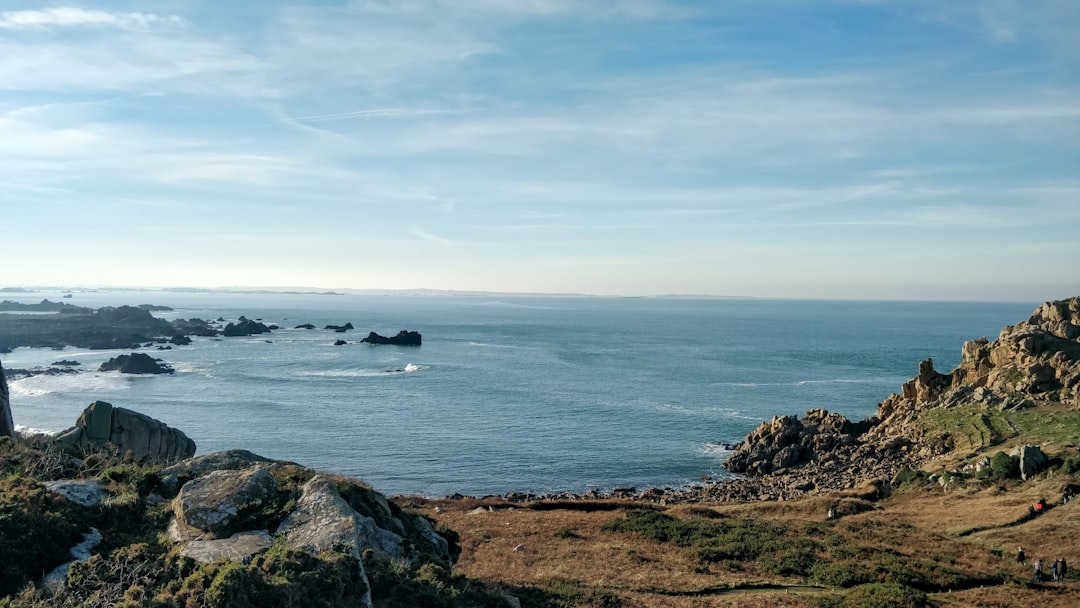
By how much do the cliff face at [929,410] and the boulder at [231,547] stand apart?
44999 mm

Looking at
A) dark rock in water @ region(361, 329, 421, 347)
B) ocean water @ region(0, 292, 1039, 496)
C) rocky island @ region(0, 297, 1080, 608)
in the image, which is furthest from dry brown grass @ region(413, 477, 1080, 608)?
dark rock in water @ region(361, 329, 421, 347)

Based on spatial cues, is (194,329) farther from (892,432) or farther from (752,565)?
(752,565)

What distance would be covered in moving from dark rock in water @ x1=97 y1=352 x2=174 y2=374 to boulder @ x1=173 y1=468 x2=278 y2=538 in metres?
97.9

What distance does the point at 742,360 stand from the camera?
414 feet

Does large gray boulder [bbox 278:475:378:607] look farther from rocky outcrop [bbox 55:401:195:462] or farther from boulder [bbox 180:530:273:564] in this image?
rocky outcrop [bbox 55:401:195:462]

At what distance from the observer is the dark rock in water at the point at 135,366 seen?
97.7m

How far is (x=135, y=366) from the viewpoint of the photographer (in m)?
98.0

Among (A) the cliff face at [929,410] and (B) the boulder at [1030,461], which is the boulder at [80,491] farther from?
(A) the cliff face at [929,410]

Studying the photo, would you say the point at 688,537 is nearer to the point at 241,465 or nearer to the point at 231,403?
the point at 241,465

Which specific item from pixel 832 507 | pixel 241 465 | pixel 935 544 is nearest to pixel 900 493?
pixel 832 507

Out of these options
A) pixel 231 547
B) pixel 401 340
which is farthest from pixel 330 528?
pixel 401 340

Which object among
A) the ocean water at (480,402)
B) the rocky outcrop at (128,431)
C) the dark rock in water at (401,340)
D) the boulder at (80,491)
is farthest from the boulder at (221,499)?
the dark rock in water at (401,340)

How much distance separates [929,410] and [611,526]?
40.8 m

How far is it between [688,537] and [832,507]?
12.2 meters
